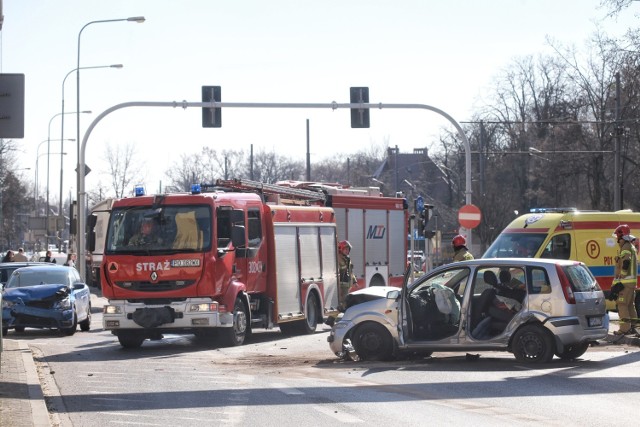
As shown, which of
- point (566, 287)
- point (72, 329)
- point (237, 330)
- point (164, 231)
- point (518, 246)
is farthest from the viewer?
point (518, 246)

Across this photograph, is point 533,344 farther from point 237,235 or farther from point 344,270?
point 344,270

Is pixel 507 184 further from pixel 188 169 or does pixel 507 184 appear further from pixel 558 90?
pixel 188 169

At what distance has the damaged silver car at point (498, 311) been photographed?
15.7 meters

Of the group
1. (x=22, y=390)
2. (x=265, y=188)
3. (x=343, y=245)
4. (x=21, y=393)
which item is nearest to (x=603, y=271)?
(x=343, y=245)

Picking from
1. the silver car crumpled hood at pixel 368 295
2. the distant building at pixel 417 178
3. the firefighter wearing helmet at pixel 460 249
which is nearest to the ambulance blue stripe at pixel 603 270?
the firefighter wearing helmet at pixel 460 249

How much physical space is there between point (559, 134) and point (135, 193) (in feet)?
157

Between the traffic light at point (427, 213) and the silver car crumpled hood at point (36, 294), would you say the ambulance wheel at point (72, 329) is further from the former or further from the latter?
the traffic light at point (427, 213)

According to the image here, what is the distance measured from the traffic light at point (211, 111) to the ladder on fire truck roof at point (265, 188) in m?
4.46

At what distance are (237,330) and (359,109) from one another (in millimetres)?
11009

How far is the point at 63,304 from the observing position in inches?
971

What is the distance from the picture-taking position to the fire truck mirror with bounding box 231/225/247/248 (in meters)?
21.0

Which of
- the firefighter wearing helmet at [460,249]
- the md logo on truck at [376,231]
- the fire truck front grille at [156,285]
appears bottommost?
the fire truck front grille at [156,285]

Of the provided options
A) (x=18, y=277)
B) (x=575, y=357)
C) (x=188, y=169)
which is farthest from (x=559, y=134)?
(x=575, y=357)

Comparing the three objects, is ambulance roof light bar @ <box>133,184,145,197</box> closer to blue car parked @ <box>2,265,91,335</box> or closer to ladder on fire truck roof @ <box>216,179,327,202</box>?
ladder on fire truck roof @ <box>216,179,327,202</box>
